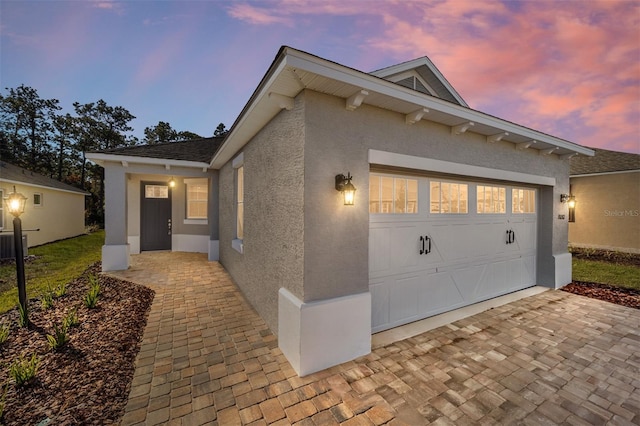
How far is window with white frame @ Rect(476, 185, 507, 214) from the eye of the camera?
504 cm

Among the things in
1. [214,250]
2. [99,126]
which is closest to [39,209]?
[214,250]

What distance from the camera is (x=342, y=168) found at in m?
3.09

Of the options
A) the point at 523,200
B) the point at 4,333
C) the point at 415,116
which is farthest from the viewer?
the point at 523,200

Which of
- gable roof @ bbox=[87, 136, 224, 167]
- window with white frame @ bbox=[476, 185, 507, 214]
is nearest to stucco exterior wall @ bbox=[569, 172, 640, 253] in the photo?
window with white frame @ bbox=[476, 185, 507, 214]

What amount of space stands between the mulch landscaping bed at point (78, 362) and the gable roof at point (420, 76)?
6.22 metres

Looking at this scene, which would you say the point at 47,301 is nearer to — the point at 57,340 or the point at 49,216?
the point at 57,340

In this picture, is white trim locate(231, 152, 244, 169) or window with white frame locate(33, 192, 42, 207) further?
window with white frame locate(33, 192, 42, 207)

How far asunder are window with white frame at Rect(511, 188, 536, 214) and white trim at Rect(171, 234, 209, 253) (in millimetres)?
10373

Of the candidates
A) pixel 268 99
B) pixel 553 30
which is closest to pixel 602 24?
pixel 553 30

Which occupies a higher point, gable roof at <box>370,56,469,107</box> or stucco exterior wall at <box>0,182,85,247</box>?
gable roof at <box>370,56,469,107</box>

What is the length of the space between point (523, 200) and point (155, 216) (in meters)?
12.7

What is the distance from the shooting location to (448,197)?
4.57m

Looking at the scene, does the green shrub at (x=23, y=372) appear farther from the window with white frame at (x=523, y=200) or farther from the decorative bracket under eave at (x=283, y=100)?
the window with white frame at (x=523, y=200)

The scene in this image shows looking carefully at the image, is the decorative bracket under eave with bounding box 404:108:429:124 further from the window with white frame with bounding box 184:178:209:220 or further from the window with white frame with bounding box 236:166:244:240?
the window with white frame with bounding box 184:178:209:220
